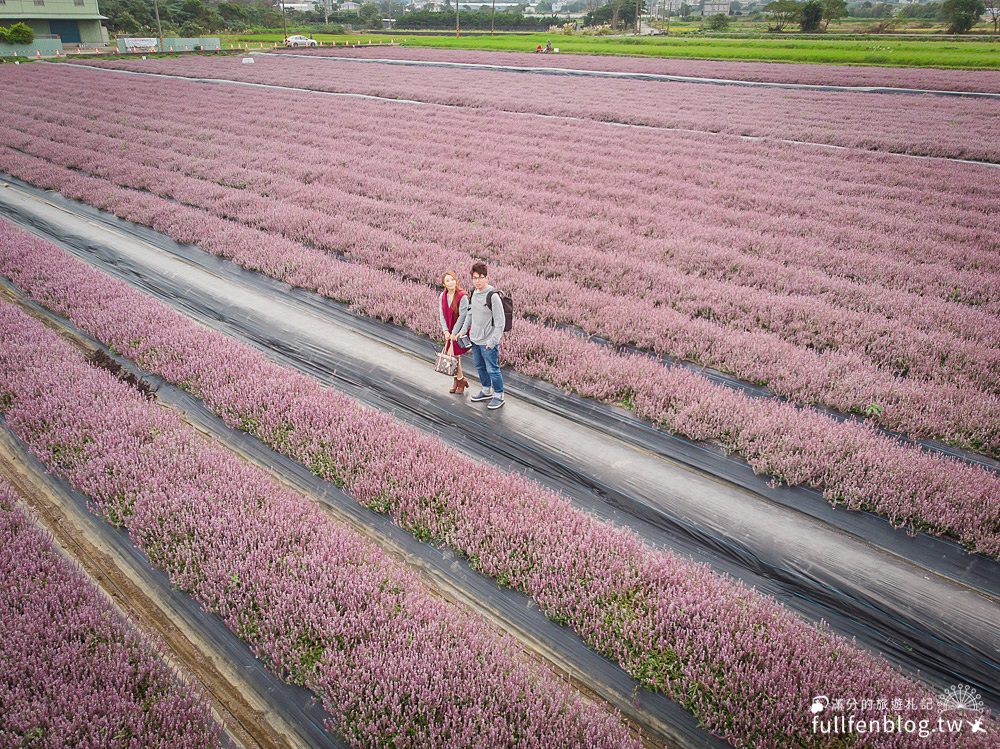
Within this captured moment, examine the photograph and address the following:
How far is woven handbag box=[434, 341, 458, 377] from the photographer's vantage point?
6.60 metres

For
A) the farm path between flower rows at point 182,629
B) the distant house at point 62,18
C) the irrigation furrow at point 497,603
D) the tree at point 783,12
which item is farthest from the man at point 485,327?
the tree at point 783,12

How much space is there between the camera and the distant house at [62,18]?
205 feet

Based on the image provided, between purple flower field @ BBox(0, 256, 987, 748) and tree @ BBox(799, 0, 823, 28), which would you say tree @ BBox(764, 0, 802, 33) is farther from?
purple flower field @ BBox(0, 256, 987, 748)

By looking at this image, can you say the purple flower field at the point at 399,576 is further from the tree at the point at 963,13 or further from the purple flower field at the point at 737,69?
the tree at the point at 963,13

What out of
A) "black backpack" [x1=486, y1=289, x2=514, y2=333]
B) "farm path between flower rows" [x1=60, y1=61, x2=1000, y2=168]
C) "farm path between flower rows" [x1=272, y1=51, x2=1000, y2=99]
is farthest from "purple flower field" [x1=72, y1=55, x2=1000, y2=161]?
"black backpack" [x1=486, y1=289, x2=514, y2=333]

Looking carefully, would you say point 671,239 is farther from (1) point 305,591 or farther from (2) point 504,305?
(1) point 305,591

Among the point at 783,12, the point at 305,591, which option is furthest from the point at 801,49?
the point at 305,591

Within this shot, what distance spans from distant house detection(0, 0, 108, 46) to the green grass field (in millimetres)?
15524

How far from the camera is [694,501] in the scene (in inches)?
211

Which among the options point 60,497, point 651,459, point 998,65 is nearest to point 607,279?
point 651,459

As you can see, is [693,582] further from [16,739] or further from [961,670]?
[16,739]

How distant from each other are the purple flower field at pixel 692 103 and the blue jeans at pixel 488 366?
2059cm

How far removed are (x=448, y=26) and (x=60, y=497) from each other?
12004cm

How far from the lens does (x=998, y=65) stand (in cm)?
4325
